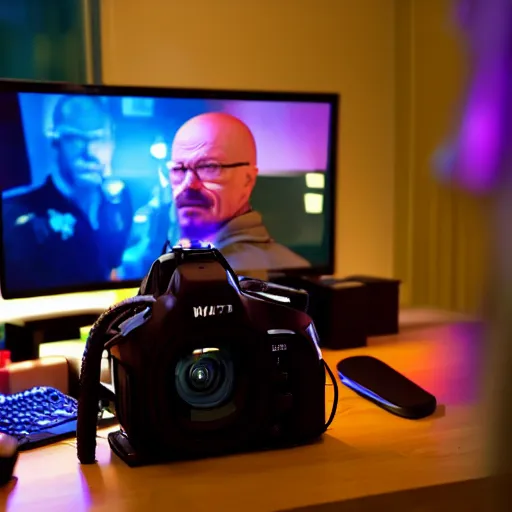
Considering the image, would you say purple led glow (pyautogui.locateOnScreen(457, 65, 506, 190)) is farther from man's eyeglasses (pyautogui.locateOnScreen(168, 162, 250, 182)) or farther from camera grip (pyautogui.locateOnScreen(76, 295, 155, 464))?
man's eyeglasses (pyautogui.locateOnScreen(168, 162, 250, 182))

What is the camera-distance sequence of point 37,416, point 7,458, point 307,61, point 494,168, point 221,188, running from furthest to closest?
point 307,61 → point 221,188 → point 37,416 → point 7,458 → point 494,168

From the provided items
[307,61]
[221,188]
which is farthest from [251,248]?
[307,61]

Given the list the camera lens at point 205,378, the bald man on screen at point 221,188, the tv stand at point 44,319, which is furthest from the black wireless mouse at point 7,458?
the bald man on screen at point 221,188

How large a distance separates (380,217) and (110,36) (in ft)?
2.32

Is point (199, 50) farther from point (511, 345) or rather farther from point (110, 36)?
point (511, 345)

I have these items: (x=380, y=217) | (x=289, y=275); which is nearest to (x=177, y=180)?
(x=289, y=275)

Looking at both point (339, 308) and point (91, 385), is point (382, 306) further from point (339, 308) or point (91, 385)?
point (91, 385)

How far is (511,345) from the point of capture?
0.38 metres

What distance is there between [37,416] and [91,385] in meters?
0.16

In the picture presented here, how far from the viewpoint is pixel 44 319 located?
1.19m

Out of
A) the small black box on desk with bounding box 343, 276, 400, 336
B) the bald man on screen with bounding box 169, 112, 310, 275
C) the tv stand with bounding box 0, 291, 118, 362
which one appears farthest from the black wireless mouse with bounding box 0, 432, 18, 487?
the small black box on desk with bounding box 343, 276, 400, 336

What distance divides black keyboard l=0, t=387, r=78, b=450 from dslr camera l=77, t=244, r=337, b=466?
0.27 feet

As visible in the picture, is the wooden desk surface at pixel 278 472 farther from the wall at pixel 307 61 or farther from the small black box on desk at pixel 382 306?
the wall at pixel 307 61

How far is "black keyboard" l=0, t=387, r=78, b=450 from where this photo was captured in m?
0.83
